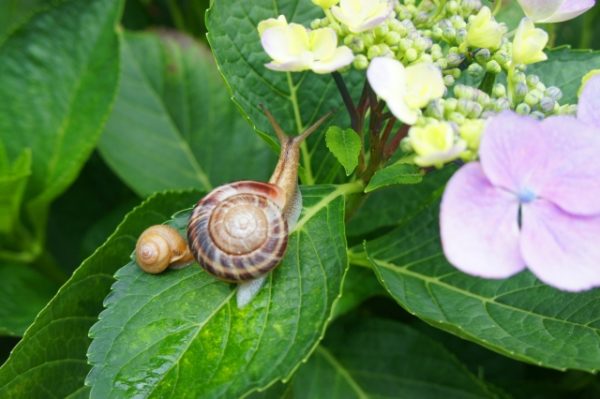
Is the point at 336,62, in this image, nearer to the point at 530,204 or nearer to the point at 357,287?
the point at 530,204

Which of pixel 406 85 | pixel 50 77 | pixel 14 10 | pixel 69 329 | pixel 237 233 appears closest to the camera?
pixel 406 85

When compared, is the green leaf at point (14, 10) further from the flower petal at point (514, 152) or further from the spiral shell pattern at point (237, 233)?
the flower petal at point (514, 152)

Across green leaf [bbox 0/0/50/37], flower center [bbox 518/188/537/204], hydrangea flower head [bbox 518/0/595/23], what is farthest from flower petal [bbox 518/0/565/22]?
green leaf [bbox 0/0/50/37]

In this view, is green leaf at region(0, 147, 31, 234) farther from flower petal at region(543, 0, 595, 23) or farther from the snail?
A: flower petal at region(543, 0, 595, 23)

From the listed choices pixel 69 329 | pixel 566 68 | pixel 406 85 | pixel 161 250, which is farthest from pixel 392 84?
pixel 69 329

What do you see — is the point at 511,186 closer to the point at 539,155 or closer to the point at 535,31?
the point at 539,155

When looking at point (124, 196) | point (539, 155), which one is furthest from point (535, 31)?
point (124, 196)

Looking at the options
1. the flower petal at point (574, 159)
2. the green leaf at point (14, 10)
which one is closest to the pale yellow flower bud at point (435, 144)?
the flower petal at point (574, 159)
